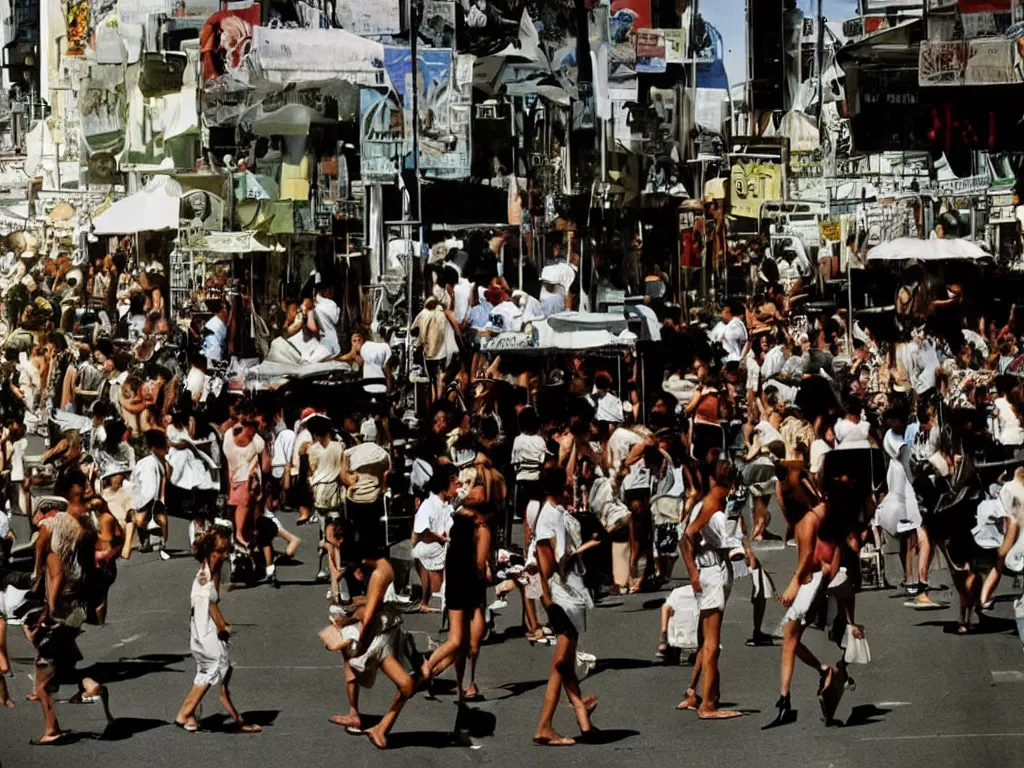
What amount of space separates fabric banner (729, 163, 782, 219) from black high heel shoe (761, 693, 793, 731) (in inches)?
528

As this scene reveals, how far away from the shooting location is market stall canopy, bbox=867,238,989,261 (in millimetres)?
24547

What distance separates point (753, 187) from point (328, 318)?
698cm

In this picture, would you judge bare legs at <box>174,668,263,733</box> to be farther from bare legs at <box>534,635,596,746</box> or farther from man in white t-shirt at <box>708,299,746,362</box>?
man in white t-shirt at <box>708,299,746,362</box>

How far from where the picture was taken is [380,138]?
76.8 ft

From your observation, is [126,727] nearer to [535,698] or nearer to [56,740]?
[56,740]

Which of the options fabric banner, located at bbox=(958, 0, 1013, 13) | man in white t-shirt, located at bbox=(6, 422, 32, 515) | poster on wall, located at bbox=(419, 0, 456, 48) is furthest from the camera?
poster on wall, located at bbox=(419, 0, 456, 48)

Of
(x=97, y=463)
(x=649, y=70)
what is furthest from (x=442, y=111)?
(x=97, y=463)

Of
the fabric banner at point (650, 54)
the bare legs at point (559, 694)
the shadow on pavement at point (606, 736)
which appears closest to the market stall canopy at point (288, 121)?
the fabric banner at point (650, 54)

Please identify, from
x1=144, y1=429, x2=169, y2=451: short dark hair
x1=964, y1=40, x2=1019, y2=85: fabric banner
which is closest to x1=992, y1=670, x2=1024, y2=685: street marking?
x1=144, y1=429, x2=169, y2=451: short dark hair

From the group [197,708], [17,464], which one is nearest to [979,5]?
[17,464]

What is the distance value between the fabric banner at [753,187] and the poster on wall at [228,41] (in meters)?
6.68

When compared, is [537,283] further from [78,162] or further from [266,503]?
[78,162]

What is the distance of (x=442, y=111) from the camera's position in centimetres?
2323

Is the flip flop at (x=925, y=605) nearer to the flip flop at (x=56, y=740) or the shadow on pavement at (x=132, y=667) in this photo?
the shadow on pavement at (x=132, y=667)
